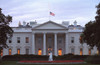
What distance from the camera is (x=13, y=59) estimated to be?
42.2 m

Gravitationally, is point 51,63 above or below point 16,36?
below

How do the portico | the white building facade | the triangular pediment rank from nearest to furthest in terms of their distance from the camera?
the portico
the triangular pediment
the white building facade

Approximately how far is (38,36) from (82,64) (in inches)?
1356

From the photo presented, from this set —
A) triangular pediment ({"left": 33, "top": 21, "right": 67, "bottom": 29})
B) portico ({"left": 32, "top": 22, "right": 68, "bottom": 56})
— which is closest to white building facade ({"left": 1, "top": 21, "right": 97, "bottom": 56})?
portico ({"left": 32, "top": 22, "right": 68, "bottom": 56})

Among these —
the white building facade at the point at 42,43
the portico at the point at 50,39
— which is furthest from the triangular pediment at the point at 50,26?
the white building facade at the point at 42,43

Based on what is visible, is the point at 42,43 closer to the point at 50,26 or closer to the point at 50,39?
the point at 50,39

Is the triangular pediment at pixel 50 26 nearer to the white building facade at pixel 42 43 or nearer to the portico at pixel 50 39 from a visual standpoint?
the portico at pixel 50 39

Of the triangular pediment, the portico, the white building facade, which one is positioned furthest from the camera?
the white building facade

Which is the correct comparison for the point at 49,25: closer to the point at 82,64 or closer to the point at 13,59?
the point at 13,59

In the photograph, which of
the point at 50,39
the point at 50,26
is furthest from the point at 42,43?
the point at 50,26

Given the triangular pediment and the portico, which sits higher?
the triangular pediment

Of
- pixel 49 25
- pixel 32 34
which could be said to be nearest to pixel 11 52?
pixel 32 34

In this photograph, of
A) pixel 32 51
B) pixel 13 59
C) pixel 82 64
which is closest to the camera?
pixel 82 64

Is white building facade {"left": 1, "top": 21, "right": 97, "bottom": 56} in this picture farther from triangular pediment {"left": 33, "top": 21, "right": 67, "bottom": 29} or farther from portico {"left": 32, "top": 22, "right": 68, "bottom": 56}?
triangular pediment {"left": 33, "top": 21, "right": 67, "bottom": 29}
